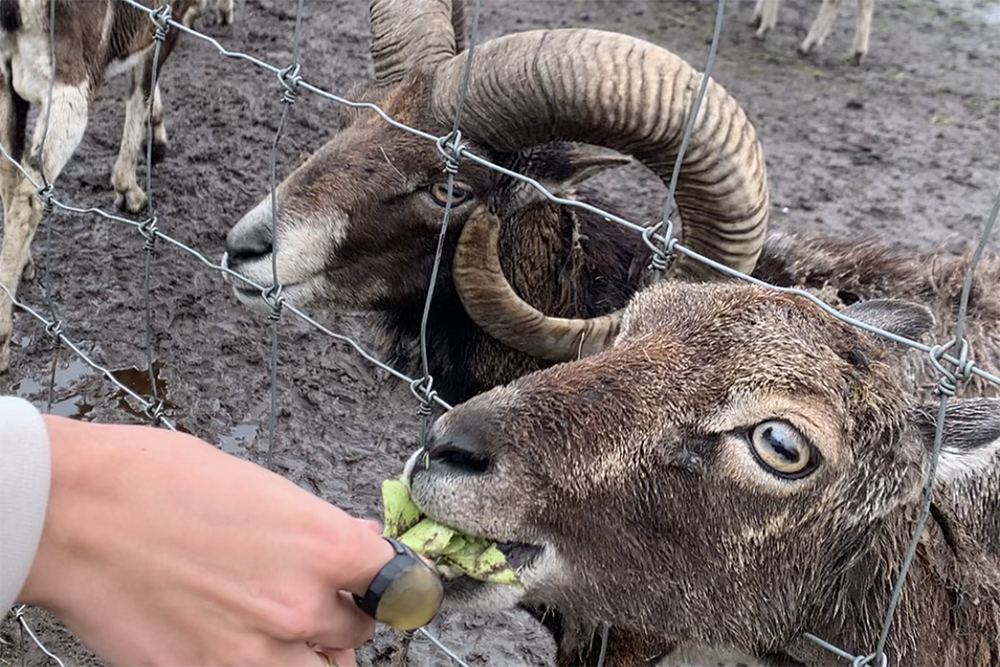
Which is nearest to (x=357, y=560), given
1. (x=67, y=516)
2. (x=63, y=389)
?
(x=67, y=516)

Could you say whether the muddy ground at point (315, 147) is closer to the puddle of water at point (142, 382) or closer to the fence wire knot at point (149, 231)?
the puddle of water at point (142, 382)

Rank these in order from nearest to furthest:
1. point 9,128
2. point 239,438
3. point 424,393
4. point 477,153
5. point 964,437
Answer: point 964,437
point 424,393
point 477,153
point 239,438
point 9,128

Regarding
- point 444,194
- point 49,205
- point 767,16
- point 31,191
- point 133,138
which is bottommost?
point 133,138

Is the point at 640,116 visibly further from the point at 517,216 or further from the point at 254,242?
the point at 254,242

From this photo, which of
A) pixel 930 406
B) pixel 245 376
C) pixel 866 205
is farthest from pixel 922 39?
pixel 930 406

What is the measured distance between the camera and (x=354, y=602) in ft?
4.65

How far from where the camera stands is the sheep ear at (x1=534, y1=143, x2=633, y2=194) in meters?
3.65

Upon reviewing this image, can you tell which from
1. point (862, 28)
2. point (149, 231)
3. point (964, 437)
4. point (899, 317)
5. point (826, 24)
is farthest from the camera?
point (826, 24)

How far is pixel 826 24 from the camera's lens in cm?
1123

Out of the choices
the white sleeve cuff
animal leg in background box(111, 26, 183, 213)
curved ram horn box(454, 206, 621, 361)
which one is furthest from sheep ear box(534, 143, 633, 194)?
animal leg in background box(111, 26, 183, 213)

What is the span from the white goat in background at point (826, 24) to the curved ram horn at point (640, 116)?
8.90 metres

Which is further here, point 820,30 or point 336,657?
point 820,30

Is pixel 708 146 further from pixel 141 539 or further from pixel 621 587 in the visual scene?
pixel 141 539

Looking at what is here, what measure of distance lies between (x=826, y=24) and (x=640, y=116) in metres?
9.35
